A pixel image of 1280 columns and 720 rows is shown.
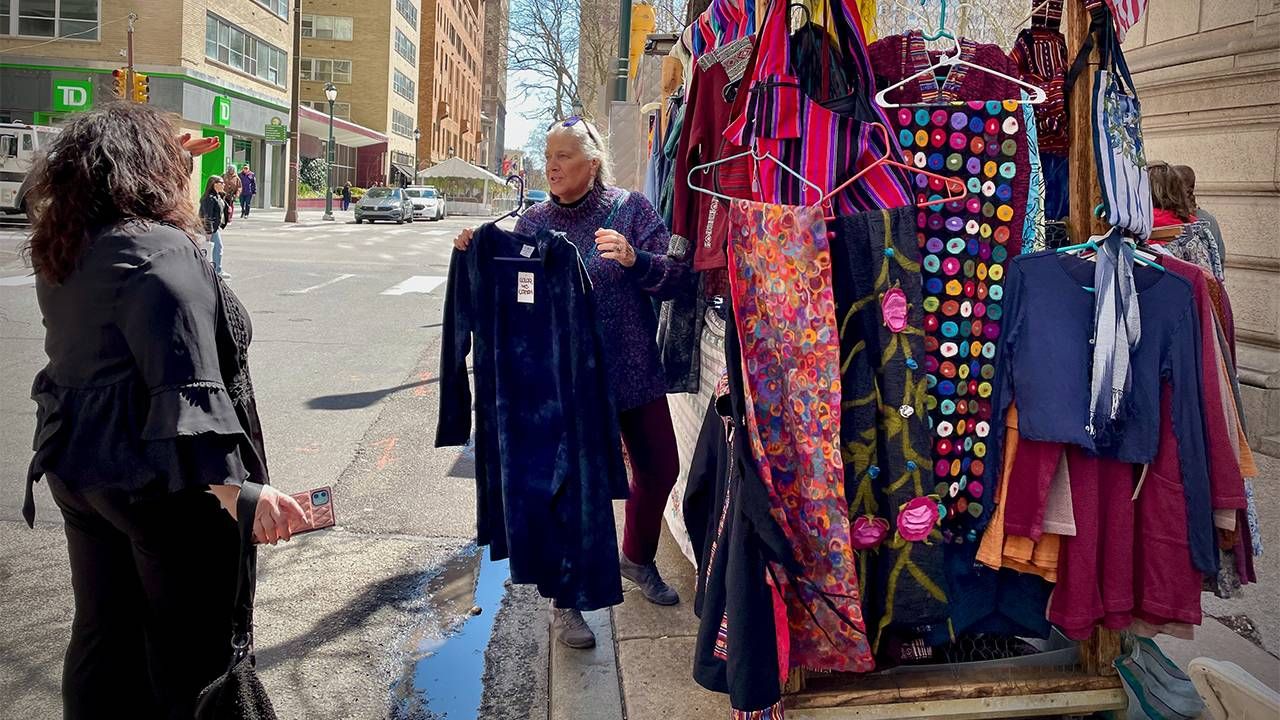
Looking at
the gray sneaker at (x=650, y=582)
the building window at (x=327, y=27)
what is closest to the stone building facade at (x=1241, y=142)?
the gray sneaker at (x=650, y=582)

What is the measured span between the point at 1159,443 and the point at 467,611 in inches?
113

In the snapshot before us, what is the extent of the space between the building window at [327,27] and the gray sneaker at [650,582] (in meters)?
65.1

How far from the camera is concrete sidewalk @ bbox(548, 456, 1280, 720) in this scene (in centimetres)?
339

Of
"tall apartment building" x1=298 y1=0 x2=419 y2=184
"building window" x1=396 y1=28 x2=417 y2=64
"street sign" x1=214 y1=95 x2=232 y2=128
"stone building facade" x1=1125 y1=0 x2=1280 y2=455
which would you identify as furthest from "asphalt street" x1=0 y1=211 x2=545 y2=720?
"building window" x1=396 y1=28 x2=417 y2=64

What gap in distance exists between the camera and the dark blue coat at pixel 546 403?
11.6ft

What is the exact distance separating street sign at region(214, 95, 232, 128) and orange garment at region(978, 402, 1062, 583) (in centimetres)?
3963

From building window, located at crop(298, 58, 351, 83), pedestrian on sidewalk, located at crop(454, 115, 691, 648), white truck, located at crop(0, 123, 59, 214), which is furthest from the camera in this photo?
building window, located at crop(298, 58, 351, 83)

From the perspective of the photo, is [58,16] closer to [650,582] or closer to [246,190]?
[246,190]

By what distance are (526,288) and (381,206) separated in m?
36.6

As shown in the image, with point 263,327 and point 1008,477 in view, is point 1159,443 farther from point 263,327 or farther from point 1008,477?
point 263,327

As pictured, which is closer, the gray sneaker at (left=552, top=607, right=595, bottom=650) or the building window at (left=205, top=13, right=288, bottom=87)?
the gray sneaker at (left=552, top=607, right=595, bottom=650)

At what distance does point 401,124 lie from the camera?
231 ft

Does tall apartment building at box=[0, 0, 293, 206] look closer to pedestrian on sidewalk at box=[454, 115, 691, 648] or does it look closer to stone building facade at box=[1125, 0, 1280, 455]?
stone building facade at box=[1125, 0, 1280, 455]

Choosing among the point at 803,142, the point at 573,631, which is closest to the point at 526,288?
the point at 803,142
